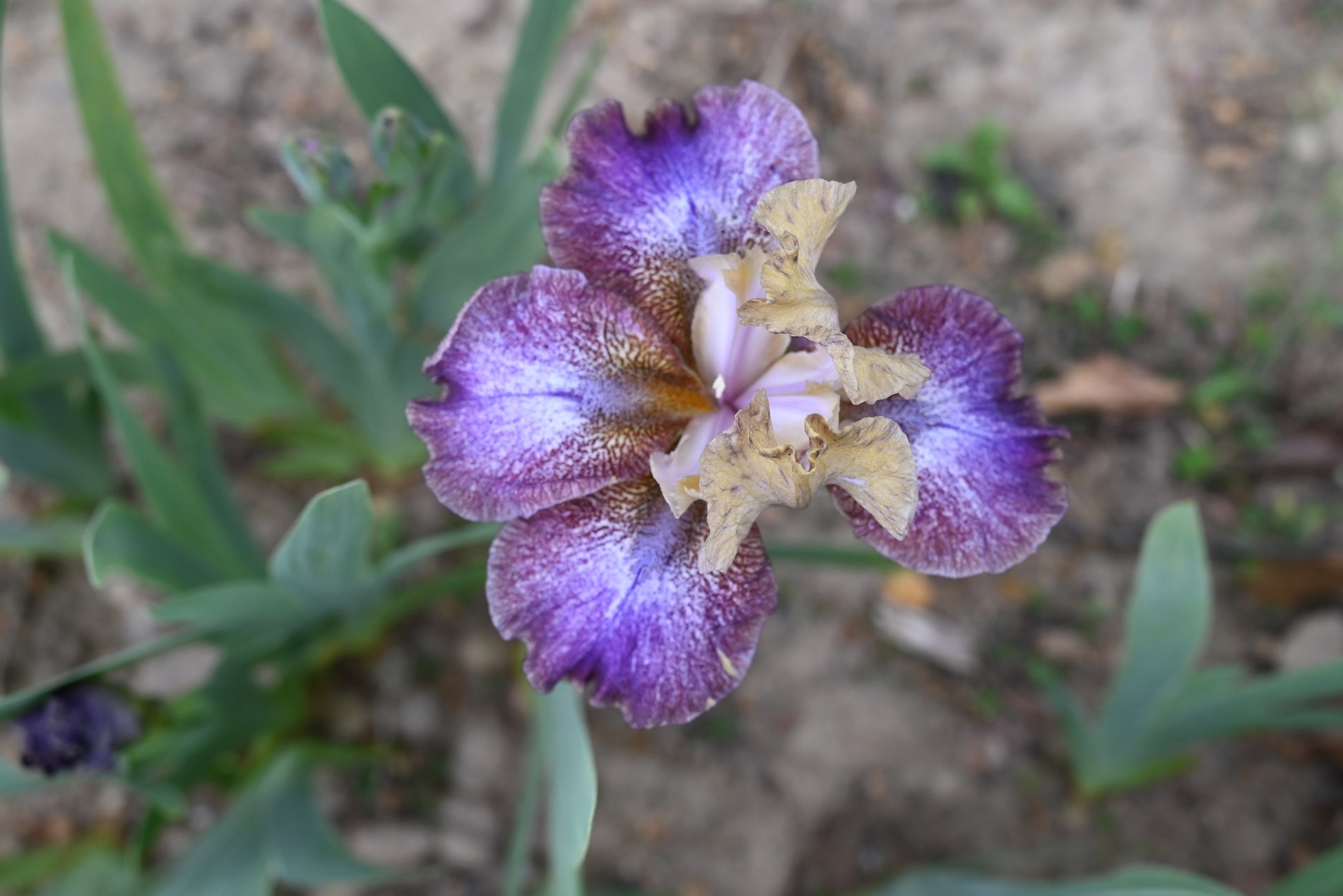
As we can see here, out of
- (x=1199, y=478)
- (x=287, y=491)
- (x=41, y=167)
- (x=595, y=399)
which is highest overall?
(x=41, y=167)

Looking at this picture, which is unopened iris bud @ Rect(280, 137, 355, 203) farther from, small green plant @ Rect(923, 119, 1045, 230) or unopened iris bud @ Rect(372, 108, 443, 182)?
small green plant @ Rect(923, 119, 1045, 230)

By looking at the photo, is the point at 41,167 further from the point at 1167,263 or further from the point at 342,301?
the point at 1167,263

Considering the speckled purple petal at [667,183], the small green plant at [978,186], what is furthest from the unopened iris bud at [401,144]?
the small green plant at [978,186]

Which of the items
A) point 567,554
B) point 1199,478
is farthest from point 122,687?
point 1199,478

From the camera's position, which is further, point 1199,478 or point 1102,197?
point 1102,197

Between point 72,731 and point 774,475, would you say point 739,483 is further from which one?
point 72,731

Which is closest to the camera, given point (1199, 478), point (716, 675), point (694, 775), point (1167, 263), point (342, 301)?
point (716, 675)
